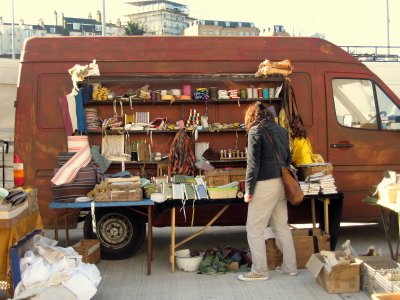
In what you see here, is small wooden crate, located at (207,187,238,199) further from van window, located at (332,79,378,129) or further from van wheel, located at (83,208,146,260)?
van window, located at (332,79,378,129)

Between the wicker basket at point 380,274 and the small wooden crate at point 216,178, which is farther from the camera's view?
the small wooden crate at point 216,178

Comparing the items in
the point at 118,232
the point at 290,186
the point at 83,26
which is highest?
the point at 83,26

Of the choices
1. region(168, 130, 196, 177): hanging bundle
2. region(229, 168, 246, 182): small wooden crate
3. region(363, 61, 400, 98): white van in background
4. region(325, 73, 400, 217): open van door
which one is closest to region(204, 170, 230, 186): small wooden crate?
region(229, 168, 246, 182): small wooden crate

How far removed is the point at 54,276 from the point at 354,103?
4742 millimetres


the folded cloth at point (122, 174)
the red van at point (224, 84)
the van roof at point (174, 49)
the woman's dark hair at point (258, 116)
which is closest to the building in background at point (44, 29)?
the van roof at point (174, 49)

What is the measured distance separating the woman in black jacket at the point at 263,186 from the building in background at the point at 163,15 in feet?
292

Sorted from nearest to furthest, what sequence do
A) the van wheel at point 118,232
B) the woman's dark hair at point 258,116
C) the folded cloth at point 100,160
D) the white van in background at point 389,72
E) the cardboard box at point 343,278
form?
the cardboard box at point 343,278
the woman's dark hair at point 258,116
the van wheel at point 118,232
the folded cloth at point 100,160
the white van in background at point 389,72

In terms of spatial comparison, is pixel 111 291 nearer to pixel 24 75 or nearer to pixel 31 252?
pixel 31 252

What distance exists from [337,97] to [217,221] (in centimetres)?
231

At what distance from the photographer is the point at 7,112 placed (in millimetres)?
14062

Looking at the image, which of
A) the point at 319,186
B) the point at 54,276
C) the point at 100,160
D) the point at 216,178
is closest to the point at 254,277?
the point at 216,178

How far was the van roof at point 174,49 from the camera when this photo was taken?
7961mm

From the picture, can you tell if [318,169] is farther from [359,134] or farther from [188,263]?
[188,263]

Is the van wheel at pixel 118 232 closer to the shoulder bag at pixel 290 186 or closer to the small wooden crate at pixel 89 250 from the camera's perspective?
the small wooden crate at pixel 89 250
